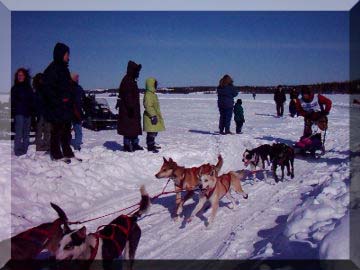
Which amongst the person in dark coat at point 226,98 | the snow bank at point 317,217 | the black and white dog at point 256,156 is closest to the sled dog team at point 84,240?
the snow bank at point 317,217

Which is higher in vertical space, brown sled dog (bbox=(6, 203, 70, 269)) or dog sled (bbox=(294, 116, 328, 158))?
dog sled (bbox=(294, 116, 328, 158))

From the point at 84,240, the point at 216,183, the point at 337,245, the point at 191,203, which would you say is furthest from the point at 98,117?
the point at 337,245

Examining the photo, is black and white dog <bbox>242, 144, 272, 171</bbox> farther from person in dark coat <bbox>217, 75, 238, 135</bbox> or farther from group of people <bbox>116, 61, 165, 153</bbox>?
person in dark coat <bbox>217, 75, 238, 135</bbox>

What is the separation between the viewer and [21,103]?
7.80 m

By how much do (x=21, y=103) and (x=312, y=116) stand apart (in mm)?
6591

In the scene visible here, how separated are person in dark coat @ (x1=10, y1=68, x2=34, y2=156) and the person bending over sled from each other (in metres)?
6.10

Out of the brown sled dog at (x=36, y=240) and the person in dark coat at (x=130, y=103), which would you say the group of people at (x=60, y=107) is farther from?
the brown sled dog at (x=36, y=240)

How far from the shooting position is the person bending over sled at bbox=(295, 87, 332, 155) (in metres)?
9.41

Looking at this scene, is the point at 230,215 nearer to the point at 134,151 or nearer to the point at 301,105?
the point at 134,151

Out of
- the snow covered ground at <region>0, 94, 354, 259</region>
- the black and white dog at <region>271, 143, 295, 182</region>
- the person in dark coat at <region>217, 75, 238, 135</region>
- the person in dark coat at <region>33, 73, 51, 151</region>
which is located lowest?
the snow covered ground at <region>0, 94, 354, 259</region>

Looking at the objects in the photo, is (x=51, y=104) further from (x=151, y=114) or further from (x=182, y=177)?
(x=182, y=177)

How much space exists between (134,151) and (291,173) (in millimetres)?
3446

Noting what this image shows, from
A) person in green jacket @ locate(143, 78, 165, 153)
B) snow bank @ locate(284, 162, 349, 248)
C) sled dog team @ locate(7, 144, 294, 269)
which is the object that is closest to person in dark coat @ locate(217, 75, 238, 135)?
person in green jacket @ locate(143, 78, 165, 153)

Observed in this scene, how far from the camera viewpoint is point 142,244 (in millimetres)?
4559
